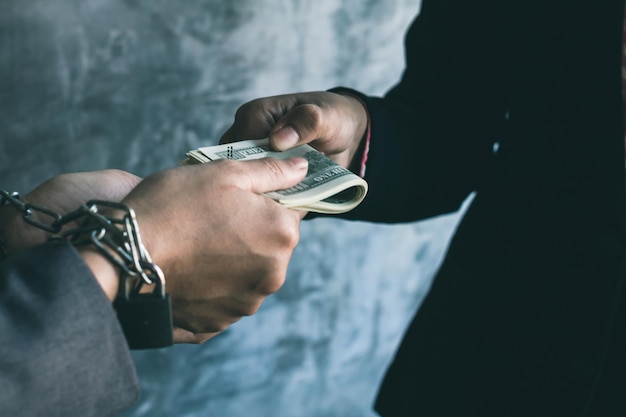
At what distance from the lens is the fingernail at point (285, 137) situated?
4.08 ft

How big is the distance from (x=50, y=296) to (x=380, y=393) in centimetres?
95

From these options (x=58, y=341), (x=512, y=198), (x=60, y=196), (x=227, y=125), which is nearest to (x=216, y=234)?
(x=58, y=341)

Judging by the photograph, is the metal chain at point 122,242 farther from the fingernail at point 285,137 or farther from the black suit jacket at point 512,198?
the black suit jacket at point 512,198

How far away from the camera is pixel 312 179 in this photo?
3.98ft

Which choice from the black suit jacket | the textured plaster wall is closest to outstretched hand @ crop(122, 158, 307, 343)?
the black suit jacket

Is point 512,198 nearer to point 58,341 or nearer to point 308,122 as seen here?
point 308,122

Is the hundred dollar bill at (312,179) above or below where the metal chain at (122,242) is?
below

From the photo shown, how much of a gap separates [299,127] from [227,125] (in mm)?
874

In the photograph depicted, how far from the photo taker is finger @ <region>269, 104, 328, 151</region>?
1.24 meters

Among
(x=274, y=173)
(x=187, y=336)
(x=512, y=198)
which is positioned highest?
(x=274, y=173)

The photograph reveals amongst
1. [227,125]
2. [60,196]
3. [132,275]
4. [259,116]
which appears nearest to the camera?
[132,275]

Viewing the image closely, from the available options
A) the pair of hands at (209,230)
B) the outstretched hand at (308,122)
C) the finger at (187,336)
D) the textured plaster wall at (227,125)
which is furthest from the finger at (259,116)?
the textured plaster wall at (227,125)

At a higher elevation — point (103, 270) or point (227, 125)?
point (103, 270)

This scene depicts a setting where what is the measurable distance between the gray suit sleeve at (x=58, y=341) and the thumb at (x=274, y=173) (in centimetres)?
35
